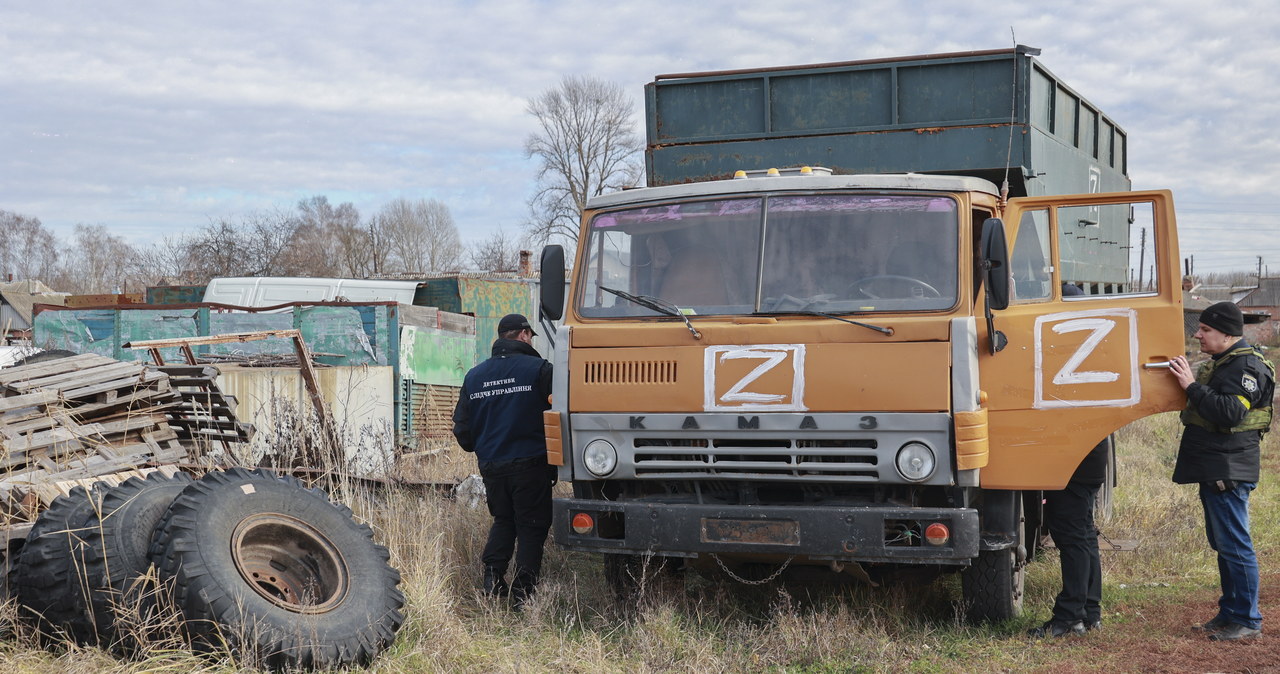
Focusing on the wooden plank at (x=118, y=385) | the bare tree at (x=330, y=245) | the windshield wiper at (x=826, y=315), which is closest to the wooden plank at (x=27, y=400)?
the wooden plank at (x=118, y=385)

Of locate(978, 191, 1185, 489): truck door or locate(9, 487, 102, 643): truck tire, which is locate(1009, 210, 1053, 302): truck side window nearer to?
locate(978, 191, 1185, 489): truck door

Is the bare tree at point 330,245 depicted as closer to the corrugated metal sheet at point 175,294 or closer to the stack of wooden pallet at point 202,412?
the corrugated metal sheet at point 175,294

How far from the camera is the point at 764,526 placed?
491 centimetres

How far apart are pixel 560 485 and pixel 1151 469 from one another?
21.0 feet

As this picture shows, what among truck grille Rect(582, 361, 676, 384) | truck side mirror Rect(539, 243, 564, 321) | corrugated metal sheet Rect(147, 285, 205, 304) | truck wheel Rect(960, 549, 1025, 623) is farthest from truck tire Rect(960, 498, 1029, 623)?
corrugated metal sheet Rect(147, 285, 205, 304)

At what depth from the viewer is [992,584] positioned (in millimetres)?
5305

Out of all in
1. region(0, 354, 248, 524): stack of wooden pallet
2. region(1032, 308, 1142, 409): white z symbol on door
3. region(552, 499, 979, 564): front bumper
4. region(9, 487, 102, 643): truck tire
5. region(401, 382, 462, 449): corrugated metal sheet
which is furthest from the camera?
region(401, 382, 462, 449): corrugated metal sheet

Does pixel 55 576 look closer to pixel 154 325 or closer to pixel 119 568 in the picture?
pixel 119 568

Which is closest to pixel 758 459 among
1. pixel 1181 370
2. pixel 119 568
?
pixel 1181 370

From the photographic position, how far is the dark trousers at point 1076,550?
5273 mm

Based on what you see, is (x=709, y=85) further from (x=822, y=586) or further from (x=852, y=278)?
(x=822, y=586)

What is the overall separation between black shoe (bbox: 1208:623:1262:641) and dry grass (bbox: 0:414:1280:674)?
1.91 ft

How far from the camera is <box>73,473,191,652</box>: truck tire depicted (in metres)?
4.42

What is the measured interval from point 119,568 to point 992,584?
4.10 metres
